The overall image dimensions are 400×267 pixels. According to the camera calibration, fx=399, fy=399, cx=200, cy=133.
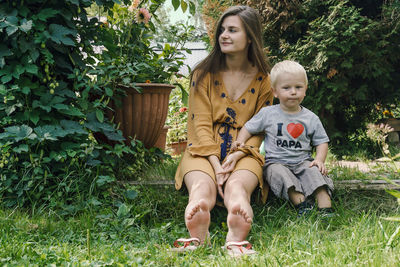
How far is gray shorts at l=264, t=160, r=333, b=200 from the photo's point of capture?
2.19 meters

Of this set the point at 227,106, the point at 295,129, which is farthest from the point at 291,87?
the point at 227,106

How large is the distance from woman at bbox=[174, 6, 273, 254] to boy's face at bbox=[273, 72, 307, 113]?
247 mm

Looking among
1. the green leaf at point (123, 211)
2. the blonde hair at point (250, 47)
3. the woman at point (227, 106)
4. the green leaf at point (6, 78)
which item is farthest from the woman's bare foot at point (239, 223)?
the green leaf at point (6, 78)

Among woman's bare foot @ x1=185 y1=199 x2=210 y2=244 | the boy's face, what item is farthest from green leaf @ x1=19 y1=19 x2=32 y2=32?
the boy's face

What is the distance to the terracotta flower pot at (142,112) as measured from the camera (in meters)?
2.86

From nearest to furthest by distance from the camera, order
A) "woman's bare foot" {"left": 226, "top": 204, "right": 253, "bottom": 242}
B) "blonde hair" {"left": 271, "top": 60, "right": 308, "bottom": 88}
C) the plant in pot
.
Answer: "woman's bare foot" {"left": 226, "top": 204, "right": 253, "bottom": 242} < "blonde hair" {"left": 271, "top": 60, "right": 308, "bottom": 88} < the plant in pot

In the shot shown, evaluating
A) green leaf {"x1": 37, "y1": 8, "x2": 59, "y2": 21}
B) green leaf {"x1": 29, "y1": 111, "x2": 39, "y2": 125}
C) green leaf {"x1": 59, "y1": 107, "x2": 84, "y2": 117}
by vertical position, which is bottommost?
green leaf {"x1": 29, "y1": 111, "x2": 39, "y2": 125}

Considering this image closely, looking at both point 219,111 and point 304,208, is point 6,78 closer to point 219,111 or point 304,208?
point 219,111

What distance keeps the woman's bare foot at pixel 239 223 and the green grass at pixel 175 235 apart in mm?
89

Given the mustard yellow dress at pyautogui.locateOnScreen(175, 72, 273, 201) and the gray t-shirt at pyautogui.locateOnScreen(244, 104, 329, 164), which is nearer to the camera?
the gray t-shirt at pyautogui.locateOnScreen(244, 104, 329, 164)

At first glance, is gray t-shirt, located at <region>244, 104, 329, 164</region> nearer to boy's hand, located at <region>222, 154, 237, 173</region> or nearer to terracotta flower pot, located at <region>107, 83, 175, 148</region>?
boy's hand, located at <region>222, 154, 237, 173</region>

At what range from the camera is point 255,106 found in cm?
258

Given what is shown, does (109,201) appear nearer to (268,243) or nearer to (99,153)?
(99,153)

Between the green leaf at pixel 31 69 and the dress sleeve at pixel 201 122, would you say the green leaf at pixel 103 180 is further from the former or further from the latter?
the green leaf at pixel 31 69
